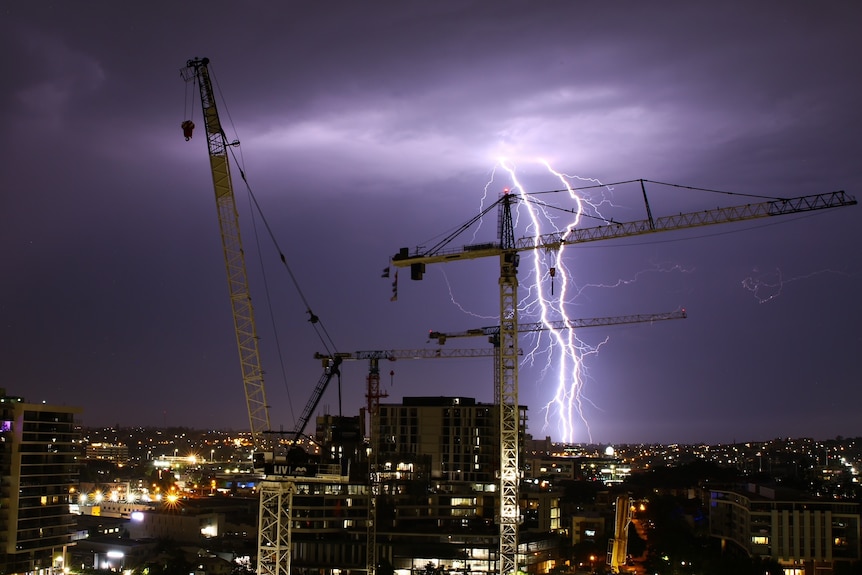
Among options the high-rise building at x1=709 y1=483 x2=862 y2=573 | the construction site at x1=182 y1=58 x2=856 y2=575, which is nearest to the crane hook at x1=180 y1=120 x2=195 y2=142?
the construction site at x1=182 y1=58 x2=856 y2=575

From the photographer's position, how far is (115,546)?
49.7m

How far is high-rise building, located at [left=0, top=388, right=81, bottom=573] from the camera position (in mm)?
41781

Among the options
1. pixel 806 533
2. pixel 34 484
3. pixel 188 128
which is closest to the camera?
pixel 188 128

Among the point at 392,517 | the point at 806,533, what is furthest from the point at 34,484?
the point at 806,533

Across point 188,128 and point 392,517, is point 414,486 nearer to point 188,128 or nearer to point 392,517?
point 392,517

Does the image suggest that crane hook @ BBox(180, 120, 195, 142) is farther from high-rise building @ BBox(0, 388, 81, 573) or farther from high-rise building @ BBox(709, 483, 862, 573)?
high-rise building @ BBox(709, 483, 862, 573)

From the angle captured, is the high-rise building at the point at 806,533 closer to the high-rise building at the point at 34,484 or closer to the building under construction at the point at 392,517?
the building under construction at the point at 392,517

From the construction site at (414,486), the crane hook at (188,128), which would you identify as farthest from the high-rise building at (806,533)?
the crane hook at (188,128)

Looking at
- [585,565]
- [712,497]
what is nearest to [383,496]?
[585,565]

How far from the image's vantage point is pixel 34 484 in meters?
42.9

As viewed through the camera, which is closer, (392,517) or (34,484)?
(34,484)

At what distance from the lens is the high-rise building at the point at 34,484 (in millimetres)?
41781

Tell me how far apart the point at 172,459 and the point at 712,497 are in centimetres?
10894

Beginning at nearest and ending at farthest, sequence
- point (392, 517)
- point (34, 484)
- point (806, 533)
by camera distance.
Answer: point (34, 484) → point (806, 533) → point (392, 517)
